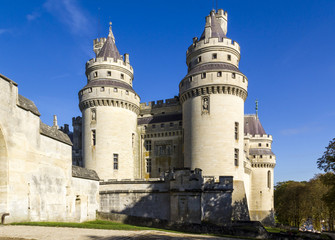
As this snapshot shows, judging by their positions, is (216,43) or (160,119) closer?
(216,43)

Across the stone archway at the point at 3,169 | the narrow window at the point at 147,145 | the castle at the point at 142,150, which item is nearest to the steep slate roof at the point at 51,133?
the castle at the point at 142,150

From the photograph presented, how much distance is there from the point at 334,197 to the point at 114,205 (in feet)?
62.5

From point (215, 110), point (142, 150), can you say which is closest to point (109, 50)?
point (142, 150)

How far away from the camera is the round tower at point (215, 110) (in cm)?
2928

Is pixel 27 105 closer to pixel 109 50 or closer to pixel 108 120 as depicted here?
pixel 108 120

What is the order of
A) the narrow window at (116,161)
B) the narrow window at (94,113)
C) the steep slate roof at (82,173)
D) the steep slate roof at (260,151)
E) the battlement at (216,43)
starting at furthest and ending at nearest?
the steep slate roof at (260,151), the narrow window at (94,113), the narrow window at (116,161), the battlement at (216,43), the steep slate roof at (82,173)

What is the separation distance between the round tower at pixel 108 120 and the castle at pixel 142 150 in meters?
0.11

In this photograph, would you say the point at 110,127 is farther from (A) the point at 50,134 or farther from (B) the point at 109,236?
(B) the point at 109,236

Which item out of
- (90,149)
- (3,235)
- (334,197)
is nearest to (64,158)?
(3,235)

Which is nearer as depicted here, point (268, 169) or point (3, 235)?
point (3, 235)

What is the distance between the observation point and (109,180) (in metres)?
30.6

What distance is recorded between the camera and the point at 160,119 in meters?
37.3

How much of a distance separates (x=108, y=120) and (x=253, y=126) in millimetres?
24936

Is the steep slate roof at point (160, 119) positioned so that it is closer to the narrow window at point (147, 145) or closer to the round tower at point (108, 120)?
the round tower at point (108, 120)
